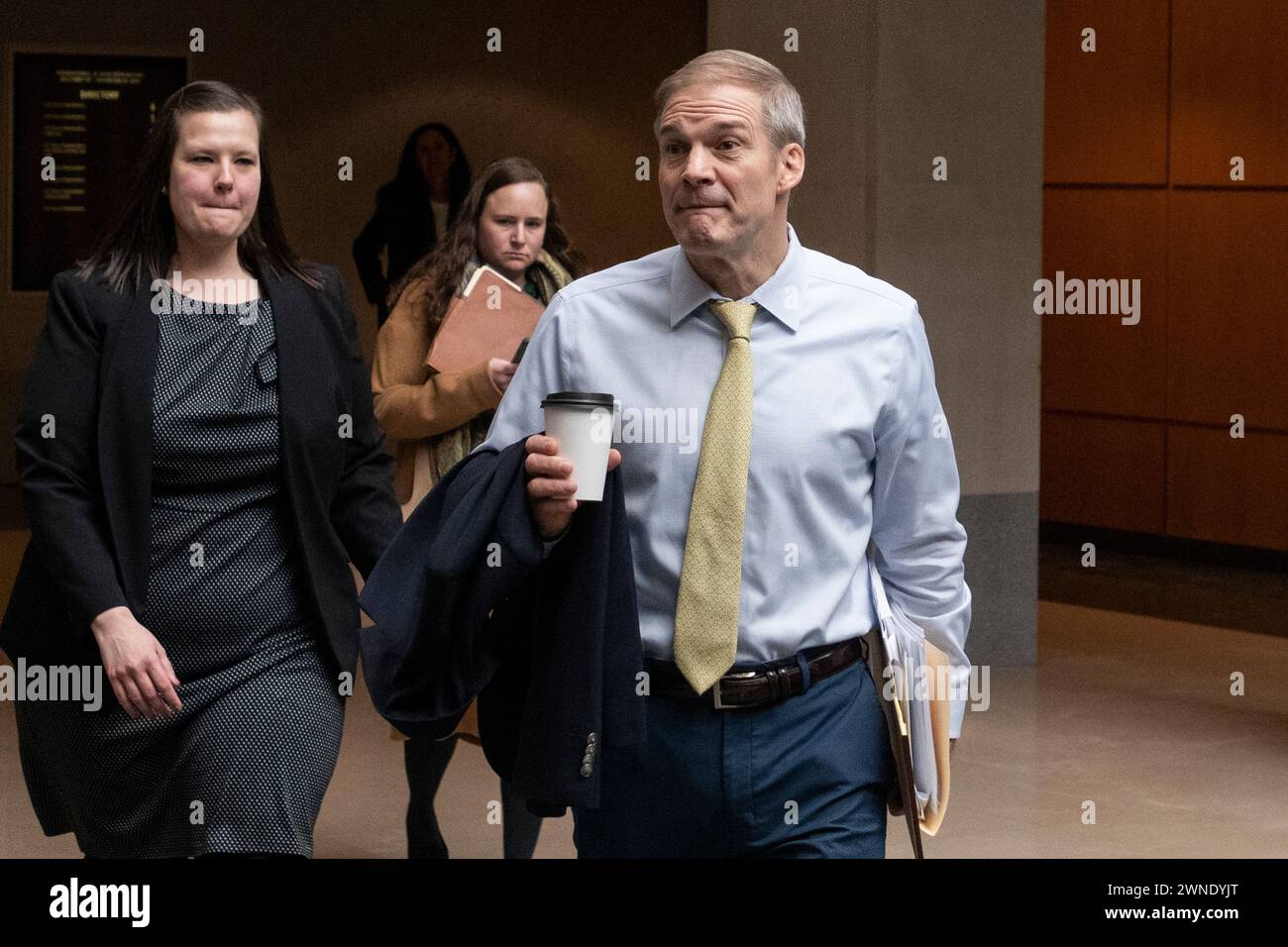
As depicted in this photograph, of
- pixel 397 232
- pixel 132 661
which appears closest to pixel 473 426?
pixel 132 661

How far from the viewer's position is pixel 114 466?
3266 mm

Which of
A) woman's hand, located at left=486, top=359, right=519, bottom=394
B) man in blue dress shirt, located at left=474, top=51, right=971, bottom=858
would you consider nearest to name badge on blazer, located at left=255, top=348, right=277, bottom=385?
man in blue dress shirt, located at left=474, top=51, right=971, bottom=858

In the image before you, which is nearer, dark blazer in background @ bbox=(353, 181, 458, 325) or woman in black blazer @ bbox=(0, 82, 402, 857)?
woman in black blazer @ bbox=(0, 82, 402, 857)

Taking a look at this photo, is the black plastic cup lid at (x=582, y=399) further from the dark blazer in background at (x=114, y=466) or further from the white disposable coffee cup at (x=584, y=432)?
the dark blazer in background at (x=114, y=466)

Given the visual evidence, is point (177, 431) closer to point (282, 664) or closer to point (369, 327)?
point (282, 664)

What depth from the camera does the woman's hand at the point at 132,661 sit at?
320cm

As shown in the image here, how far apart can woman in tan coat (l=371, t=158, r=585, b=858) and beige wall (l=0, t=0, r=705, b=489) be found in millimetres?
9125

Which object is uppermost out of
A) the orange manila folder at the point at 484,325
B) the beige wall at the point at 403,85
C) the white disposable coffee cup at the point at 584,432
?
the beige wall at the point at 403,85

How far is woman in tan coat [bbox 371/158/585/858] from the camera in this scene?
4.82 metres

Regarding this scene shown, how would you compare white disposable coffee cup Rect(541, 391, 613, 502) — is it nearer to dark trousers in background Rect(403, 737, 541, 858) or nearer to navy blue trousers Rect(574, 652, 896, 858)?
navy blue trousers Rect(574, 652, 896, 858)

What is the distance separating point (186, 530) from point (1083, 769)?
3990 millimetres

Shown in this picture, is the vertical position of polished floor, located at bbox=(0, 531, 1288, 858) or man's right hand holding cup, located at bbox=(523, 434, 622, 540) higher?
man's right hand holding cup, located at bbox=(523, 434, 622, 540)

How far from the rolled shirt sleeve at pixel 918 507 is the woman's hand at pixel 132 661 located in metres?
1.14

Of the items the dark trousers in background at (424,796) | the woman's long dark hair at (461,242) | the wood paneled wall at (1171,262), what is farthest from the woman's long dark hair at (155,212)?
the wood paneled wall at (1171,262)
